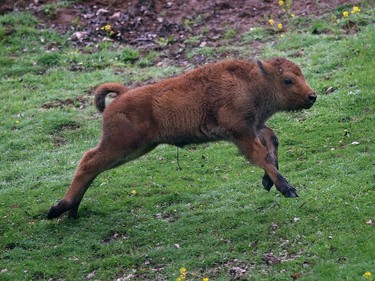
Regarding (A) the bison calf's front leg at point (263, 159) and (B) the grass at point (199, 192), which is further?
(A) the bison calf's front leg at point (263, 159)

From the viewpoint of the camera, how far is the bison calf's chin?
9749mm

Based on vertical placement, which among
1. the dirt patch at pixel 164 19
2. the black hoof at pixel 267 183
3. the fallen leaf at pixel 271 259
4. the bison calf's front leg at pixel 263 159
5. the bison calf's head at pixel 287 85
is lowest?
the dirt patch at pixel 164 19

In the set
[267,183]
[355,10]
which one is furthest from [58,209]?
[355,10]

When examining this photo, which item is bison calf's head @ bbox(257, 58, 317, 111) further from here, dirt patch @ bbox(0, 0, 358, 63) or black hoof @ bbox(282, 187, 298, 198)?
dirt patch @ bbox(0, 0, 358, 63)

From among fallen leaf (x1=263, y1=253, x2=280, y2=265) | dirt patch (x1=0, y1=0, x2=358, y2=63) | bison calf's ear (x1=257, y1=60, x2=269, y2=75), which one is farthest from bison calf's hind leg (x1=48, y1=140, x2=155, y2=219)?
dirt patch (x1=0, y1=0, x2=358, y2=63)

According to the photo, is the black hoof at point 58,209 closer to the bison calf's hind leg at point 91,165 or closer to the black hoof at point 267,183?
the bison calf's hind leg at point 91,165

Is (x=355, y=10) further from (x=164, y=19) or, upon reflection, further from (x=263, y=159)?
(x=263, y=159)

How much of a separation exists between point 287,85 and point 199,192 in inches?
74.9

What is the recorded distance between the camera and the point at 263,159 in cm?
940

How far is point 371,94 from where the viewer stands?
1285cm

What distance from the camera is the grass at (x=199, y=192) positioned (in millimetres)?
8633

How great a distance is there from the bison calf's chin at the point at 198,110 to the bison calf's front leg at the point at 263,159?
1.0 inches

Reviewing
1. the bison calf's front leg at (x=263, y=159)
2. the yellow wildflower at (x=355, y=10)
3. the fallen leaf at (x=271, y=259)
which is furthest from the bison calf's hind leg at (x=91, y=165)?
the yellow wildflower at (x=355, y=10)

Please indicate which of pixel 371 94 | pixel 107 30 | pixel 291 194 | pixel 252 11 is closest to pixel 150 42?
pixel 107 30
